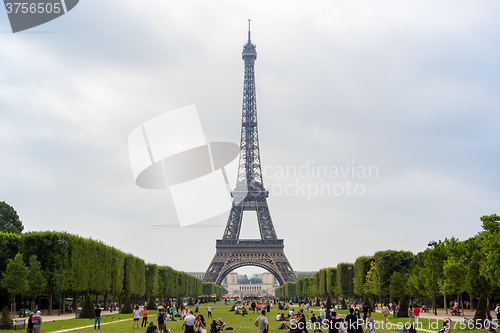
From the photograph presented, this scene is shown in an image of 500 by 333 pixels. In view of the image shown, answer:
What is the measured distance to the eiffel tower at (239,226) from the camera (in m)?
133

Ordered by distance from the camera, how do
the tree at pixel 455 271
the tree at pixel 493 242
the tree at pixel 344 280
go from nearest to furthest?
the tree at pixel 493 242 → the tree at pixel 455 271 → the tree at pixel 344 280

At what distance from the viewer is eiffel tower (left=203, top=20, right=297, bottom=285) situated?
133 meters

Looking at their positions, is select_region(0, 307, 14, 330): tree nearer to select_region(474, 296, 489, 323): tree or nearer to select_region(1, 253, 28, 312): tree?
select_region(1, 253, 28, 312): tree

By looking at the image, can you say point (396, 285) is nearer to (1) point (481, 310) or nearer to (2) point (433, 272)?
(2) point (433, 272)

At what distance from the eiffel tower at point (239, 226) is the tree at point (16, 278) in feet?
266

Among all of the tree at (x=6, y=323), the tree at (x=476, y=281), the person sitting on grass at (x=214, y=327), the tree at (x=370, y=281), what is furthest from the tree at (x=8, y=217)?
the tree at (x=476, y=281)

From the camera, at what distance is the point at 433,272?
5134cm

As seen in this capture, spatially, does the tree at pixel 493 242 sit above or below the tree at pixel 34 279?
above

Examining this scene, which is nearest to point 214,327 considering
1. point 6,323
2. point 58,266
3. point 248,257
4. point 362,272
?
point 6,323

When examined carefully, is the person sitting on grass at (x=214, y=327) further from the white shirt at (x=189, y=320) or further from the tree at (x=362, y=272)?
the tree at (x=362, y=272)

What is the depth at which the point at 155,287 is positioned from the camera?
93.4m

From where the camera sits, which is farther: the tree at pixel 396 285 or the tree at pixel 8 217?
the tree at pixel 8 217

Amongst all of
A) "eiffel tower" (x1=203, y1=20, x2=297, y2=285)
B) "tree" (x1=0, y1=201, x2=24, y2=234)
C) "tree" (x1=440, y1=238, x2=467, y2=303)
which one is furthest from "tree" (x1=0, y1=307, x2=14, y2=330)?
"eiffel tower" (x1=203, y1=20, x2=297, y2=285)

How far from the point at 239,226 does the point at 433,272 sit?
87.9 metres
